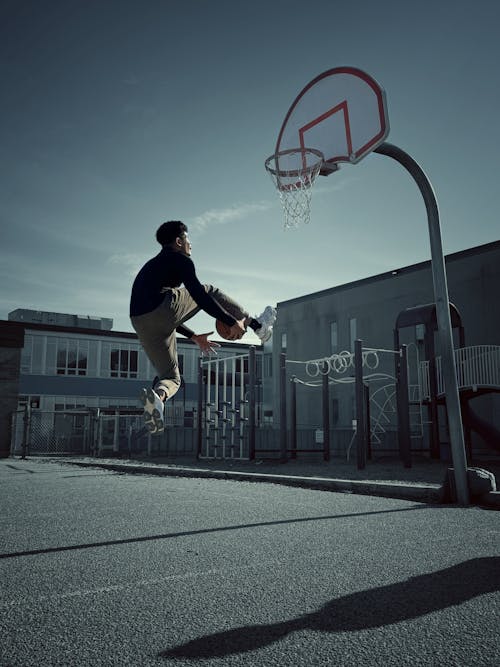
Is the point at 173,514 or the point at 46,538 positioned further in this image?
the point at 173,514

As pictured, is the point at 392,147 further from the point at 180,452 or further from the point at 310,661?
the point at 180,452

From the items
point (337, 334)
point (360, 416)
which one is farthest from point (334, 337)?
point (360, 416)

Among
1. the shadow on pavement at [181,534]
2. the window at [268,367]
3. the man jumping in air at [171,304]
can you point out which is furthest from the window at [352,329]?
the man jumping in air at [171,304]

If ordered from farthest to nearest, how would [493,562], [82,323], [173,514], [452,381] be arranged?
[82,323] → [452,381] → [173,514] → [493,562]

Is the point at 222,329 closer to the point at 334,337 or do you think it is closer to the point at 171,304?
the point at 171,304

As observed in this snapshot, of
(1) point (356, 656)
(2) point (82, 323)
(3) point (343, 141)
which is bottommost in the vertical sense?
(1) point (356, 656)

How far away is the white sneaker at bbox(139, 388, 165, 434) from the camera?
287 centimetres

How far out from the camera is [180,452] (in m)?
22.2

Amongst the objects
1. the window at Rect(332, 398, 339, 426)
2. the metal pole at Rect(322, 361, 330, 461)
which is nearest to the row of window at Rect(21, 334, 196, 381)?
the window at Rect(332, 398, 339, 426)

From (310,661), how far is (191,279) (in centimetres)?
163

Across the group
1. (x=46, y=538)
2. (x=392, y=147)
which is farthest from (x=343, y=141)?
(x=46, y=538)

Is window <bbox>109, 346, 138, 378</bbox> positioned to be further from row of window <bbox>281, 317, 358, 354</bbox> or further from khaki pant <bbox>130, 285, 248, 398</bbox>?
khaki pant <bbox>130, 285, 248, 398</bbox>

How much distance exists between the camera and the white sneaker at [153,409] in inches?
113

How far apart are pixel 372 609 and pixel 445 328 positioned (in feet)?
17.0
